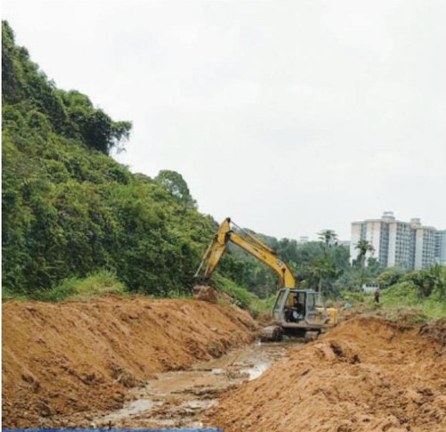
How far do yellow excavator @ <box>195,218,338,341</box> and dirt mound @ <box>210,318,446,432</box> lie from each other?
16.9 feet

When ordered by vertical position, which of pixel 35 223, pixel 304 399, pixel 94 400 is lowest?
pixel 94 400

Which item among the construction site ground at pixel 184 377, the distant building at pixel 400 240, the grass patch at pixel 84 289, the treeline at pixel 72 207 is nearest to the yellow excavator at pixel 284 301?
the construction site ground at pixel 184 377

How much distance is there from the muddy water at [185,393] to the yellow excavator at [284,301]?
168 cm

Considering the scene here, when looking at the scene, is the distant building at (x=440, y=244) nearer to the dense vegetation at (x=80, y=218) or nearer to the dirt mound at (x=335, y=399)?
the dense vegetation at (x=80, y=218)

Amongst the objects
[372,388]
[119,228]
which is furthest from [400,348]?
[119,228]

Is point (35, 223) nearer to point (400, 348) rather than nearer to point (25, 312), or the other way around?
point (25, 312)

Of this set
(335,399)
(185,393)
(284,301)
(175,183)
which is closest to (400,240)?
(175,183)

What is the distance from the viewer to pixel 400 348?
11.2 meters

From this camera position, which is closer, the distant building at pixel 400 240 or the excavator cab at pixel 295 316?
the excavator cab at pixel 295 316

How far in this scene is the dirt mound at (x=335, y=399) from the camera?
446 centimetres

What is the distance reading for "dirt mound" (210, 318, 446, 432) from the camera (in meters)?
4.46

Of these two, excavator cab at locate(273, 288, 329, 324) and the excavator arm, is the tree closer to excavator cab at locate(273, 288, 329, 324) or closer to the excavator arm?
the excavator arm

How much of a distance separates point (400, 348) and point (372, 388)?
601 cm

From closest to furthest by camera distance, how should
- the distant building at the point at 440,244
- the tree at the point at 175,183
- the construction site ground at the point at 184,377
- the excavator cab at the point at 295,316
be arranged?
1. the construction site ground at the point at 184,377
2. the excavator cab at the point at 295,316
3. the tree at the point at 175,183
4. the distant building at the point at 440,244
